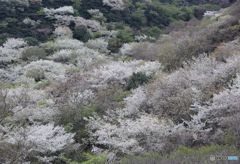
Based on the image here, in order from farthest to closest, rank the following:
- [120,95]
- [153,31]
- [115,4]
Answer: [115,4] → [153,31] → [120,95]

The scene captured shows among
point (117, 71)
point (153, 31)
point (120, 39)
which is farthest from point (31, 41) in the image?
point (117, 71)

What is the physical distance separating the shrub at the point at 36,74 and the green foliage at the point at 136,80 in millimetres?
10186

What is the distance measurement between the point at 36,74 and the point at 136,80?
10.8 m

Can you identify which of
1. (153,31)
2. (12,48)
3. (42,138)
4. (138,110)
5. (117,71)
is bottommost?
(153,31)

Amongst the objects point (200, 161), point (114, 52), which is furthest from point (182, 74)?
point (114, 52)

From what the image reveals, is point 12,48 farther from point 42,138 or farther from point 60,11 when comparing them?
point 42,138

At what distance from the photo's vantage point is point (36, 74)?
31312 millimetres

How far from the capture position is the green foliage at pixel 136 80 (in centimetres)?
2183

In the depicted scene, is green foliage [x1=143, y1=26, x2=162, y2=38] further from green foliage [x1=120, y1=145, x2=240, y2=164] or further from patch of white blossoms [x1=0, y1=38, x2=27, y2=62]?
green foliage [x1=120, y1=145, x2=240, y2=164]

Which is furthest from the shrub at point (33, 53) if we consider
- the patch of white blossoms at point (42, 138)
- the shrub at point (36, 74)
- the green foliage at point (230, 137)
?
the green foliage at point (230, 137)

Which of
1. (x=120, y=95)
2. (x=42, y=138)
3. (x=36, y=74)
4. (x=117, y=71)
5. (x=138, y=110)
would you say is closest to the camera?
(x=42, y=138)

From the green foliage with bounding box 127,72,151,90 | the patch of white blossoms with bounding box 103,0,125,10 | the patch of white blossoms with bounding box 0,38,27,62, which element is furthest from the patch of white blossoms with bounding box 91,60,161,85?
the patch of white blossoms with bounding box 103,0,125,10

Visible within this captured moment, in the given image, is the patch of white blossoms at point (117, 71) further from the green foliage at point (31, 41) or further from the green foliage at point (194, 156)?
the green foliage at point (31, 41)

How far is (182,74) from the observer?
60.6 ft
